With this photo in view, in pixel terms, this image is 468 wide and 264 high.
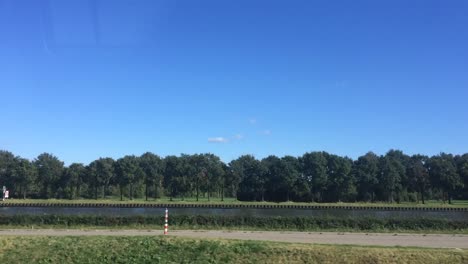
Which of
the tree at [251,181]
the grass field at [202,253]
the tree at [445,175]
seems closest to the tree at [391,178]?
the tree at [445,175]

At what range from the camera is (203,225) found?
28.8 metres

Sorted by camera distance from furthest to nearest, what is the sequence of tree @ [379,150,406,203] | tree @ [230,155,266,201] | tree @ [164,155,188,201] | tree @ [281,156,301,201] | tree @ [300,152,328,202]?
tree @ [164,155,188,201]
tree @ [230,155,266,201]
tree @ [300,152,328,202]
tree @ [281,156,301,201]
tree @ [379,150,406,203]

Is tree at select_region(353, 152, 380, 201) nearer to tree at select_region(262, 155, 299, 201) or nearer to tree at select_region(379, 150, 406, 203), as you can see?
tree at select_region(379, 150, 406, 203)

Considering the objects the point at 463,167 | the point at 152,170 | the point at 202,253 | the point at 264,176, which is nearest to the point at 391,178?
the point at 463,167

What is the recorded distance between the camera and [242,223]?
28703 mm

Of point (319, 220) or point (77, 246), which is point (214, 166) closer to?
point (319, 220)

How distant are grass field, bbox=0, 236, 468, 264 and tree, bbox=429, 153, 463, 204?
12366 centimetres

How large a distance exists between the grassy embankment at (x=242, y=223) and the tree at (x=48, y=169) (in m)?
113

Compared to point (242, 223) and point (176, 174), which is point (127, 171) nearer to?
point (176, 174)

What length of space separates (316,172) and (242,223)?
106 metres

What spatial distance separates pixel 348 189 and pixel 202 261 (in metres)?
120

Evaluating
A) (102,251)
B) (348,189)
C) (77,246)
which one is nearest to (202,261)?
(102,251)

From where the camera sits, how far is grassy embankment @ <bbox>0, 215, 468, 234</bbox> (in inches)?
A: 1101

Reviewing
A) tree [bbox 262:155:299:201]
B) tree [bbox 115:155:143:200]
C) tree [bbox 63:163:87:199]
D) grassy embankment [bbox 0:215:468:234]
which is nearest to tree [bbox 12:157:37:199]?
tree [bbox 63:163:87:199]
